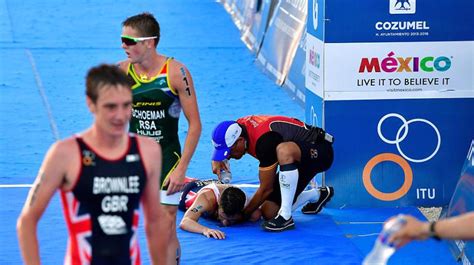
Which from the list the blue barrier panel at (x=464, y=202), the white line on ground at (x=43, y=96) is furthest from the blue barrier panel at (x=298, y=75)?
the blue barrier panel at (x=464, y=202)


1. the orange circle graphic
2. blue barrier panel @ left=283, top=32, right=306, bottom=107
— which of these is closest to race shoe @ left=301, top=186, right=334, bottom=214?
the orange circle graphic

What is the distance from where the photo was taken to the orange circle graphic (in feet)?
36.0

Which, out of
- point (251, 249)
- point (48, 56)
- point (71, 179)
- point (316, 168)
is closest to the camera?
point (71, 179)

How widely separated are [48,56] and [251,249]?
994cm

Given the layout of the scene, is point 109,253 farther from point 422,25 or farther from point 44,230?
point 422,25

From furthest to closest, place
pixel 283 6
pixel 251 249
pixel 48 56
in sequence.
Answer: pixel 48 56
pixel 283 6
pixel 251 249

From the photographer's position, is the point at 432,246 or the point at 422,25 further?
the point at 422,25

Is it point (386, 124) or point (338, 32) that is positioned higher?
point (338, 32)

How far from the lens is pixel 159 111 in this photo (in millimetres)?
8266

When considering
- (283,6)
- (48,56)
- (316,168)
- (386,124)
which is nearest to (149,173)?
(316,168)

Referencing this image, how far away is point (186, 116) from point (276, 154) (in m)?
2.13

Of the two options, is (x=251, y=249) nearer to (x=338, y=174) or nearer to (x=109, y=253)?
(x=338, y=174)

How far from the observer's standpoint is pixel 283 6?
1691cm

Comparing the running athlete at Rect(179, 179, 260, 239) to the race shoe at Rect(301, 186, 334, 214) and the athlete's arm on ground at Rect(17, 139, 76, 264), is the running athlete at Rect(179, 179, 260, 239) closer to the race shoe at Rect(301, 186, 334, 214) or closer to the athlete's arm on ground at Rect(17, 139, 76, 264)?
the race shoe at Rect(301, 186, 334, 214)
